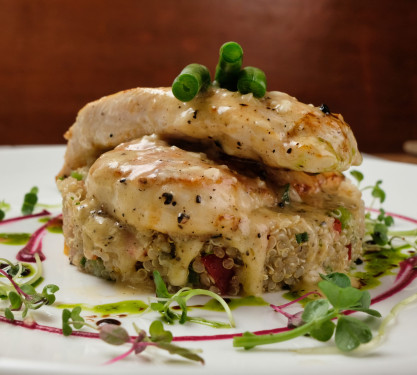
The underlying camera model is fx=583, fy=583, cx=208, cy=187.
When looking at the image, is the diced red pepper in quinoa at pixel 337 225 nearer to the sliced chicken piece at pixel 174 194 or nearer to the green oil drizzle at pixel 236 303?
the sliced chicken piece at pixel 174 194

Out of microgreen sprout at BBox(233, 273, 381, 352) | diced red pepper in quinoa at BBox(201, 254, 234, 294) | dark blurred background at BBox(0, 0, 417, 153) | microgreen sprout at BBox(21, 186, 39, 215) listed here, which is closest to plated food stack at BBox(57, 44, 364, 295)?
diced red pepper in quinoa at BBox(201, 254, 234, 294)

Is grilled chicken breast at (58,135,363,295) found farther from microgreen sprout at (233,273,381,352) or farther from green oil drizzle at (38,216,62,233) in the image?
green oil drizzle at (38,216,62,233)

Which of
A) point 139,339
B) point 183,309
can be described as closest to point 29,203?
point 183,309

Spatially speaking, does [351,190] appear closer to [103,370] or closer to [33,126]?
[103,370]

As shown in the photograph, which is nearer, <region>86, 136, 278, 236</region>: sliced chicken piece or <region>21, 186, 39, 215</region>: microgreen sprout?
<region>86, 136, 278, 236</region>: sliced chicken piece

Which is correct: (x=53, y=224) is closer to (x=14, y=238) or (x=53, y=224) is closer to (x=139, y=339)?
(x=14, y=238)

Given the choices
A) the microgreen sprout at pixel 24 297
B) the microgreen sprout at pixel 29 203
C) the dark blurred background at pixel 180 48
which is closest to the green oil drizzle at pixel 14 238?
the microgreen sprout at pixel 29 203
